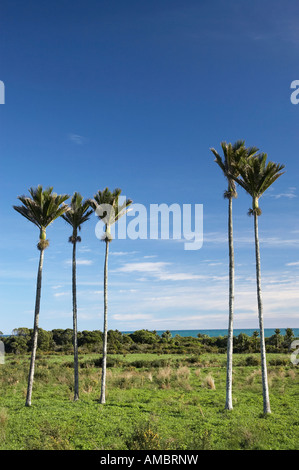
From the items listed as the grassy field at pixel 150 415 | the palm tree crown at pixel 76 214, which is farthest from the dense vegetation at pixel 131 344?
the palm tree crown at pixel 76 214

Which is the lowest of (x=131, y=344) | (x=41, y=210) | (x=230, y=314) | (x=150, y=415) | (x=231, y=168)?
(x=131, y=344)

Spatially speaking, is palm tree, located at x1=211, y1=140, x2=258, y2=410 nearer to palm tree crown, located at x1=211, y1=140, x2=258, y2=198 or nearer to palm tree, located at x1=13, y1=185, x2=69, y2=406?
palm tree crown, located at x1=211, y1=140, x2=258, y2=198

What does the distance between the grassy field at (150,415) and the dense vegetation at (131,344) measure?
28197mm

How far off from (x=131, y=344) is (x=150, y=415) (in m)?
53.6

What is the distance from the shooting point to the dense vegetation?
186 ft

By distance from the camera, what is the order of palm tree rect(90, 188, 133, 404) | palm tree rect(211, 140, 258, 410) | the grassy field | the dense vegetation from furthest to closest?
the dense vegetation
palm tree rect(90, 188, 133, 404)
palm tree rect(211, 140, 258, 410)
the grassy field

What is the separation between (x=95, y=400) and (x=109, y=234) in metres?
10.2

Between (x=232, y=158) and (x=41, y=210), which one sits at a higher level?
(x=232, y=158)

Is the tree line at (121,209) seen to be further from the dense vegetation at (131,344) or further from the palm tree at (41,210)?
the dense vegetation at (131,344)

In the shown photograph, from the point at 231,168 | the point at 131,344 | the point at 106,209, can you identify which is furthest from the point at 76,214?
the point at 131,344

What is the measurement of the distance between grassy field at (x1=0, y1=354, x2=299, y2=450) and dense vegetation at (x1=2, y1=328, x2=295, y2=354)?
28.2m

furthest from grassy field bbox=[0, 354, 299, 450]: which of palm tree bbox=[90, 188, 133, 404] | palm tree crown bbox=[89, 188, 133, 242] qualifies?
palm tree crown bbox=[89, 188, 133, 242]

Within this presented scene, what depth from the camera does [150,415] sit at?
53.8 ft

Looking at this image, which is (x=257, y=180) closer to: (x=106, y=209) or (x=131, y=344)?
(x=106, y=209)
